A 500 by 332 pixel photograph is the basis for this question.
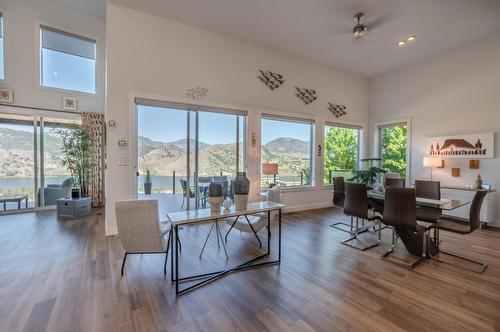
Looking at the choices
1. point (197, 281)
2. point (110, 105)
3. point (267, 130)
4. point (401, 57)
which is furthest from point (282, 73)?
point (197, 281)

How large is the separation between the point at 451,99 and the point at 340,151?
267cm

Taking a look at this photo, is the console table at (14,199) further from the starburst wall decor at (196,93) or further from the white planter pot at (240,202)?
the white planter pot at (240,202)

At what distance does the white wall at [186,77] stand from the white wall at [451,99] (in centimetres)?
194

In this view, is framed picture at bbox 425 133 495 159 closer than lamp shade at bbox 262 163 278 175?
Yes

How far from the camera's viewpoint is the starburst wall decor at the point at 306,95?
18.8ft

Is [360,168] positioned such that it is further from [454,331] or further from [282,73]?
[454,331]

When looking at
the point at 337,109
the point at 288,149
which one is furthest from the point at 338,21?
the point at 288,149

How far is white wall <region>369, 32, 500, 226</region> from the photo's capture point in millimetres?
4637

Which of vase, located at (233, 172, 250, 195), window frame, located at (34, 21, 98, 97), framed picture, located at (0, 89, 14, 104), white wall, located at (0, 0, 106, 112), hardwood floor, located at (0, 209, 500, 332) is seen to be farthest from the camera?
window frame, located at (34, 21, 98, 97)

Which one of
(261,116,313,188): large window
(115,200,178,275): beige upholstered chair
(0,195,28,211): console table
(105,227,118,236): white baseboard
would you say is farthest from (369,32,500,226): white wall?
(0,195,28,211): console table

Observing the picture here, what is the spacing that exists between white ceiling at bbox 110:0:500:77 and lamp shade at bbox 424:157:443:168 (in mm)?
2481

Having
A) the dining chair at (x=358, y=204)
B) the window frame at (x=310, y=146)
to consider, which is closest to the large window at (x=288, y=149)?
the window frame at (x=310, y=146)

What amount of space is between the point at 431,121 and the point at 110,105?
695 cm

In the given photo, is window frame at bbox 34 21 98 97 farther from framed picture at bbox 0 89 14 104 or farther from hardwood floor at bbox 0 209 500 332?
hardwood floor at bbox 0 209 500 332
